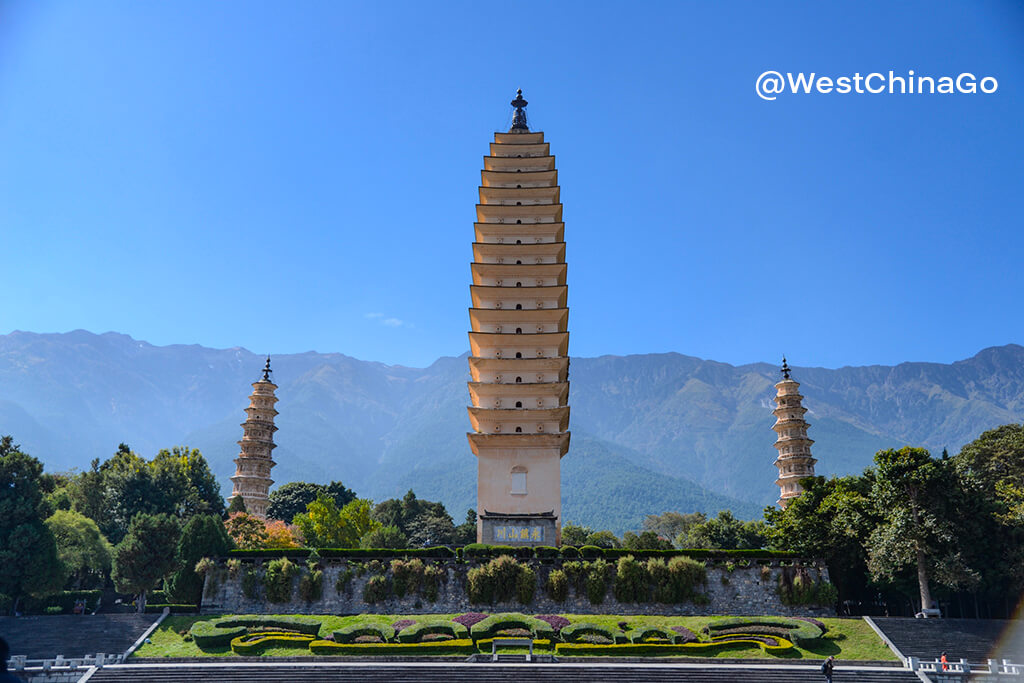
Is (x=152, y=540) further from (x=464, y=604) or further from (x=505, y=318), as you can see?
(x=505, y=318)

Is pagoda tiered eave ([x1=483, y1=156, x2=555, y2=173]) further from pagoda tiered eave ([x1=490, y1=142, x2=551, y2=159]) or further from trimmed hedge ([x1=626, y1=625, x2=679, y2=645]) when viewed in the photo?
trimmed hedge ([x1=626, y1=625, x2=679, y2=645])

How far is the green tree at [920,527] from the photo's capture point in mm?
29130

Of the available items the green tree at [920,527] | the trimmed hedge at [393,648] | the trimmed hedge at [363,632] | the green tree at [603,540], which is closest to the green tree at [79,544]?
the trimmed hedge at [363,632]

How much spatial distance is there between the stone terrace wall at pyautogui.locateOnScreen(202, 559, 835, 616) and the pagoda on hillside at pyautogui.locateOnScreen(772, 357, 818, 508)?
16.6 meters

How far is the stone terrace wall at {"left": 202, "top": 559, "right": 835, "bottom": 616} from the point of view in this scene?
31.8 metres

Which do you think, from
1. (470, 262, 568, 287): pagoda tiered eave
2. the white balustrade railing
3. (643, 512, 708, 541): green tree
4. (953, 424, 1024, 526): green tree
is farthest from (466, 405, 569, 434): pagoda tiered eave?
(643, 512, 708, 541): green tree

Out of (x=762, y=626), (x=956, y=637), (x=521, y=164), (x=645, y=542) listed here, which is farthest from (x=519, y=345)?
(x=645, y=542)

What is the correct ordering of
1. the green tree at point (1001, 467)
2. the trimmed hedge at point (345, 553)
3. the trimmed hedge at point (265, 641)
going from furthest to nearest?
the trimmed hedge at point (345, 553), the green tree at point (1001, 467), the trimmed hedge at point (265, 641)

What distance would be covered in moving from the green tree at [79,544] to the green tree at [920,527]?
35057mm

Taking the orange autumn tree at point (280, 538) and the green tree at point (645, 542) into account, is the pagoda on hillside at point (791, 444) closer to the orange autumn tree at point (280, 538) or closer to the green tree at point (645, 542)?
the green tree at point (645, 542)

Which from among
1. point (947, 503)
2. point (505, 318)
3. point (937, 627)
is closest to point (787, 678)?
point (937, 627)

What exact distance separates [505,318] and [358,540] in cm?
1916

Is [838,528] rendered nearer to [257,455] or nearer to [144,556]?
[144,556]

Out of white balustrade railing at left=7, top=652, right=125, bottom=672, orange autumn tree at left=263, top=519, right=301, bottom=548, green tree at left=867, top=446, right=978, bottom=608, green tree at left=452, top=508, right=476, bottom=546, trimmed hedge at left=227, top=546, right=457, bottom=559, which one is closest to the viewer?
white balustrade railing at left=7, top=652, right=125, bottom=672
